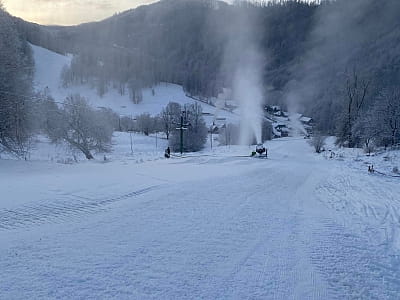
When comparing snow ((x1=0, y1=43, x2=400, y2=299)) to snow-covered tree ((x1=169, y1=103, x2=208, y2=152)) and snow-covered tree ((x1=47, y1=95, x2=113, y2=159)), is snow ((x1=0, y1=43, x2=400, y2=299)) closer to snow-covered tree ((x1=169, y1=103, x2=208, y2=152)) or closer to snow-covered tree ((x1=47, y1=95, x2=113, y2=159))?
snow-covered tree ((x1=47, y1=95, x2=113, y2=159))

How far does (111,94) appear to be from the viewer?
11625cm

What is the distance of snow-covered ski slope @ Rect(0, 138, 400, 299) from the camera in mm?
4238

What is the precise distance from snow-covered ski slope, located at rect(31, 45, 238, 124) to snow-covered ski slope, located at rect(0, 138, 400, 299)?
83.2 meters

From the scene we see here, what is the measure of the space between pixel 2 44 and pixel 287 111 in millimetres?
88586

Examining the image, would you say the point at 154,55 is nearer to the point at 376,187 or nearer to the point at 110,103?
the point at 110,103

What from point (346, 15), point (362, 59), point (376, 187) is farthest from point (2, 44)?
point (346, 15)

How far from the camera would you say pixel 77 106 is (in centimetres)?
3638

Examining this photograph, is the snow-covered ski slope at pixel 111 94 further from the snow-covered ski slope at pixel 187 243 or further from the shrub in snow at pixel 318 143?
the snow-covered ski slope at pixel 187 243

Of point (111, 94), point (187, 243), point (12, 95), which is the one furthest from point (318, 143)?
point (111, 94)

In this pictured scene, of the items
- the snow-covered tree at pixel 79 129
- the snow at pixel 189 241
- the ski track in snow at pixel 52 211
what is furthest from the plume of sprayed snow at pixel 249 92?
the ski track in snow at pixel 52 211

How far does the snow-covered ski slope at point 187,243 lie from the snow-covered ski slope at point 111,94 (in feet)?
273

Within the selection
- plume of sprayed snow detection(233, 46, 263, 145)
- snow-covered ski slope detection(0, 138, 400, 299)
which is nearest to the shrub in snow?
plume of sprayed snow detection(233, 46, 263, 145)

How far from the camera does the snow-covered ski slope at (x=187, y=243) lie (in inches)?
167

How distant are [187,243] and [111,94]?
11619 cm
